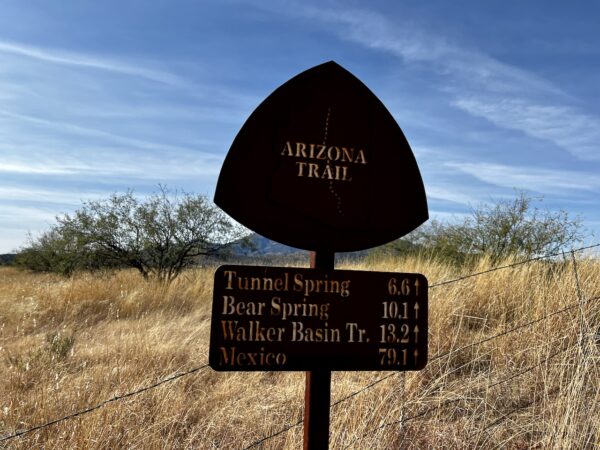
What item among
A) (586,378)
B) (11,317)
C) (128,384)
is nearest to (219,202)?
(128,384)

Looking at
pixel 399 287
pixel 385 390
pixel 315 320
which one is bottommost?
pixel 385 390

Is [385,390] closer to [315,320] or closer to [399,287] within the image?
[399,287]

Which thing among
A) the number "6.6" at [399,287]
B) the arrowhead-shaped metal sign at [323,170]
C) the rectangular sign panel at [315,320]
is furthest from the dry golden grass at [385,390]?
the arrowhead-shaped metal sign at [323,170]

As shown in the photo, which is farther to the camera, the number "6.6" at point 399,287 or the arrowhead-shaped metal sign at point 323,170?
the number "6.6" at point 399,287

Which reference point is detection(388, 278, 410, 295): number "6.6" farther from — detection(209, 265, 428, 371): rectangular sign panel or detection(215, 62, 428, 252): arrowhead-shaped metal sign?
detection(215, 62, 428, 252): arrowhead-shaped metal sign

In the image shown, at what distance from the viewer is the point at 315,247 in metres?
2.75

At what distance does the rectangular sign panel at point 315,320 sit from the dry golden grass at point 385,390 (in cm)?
130

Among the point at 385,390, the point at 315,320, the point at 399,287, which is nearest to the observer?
the point at 315,320

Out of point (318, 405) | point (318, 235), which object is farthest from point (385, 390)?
point (318, 235)

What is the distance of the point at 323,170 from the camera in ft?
9.00

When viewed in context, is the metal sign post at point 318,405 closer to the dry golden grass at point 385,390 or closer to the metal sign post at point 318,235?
the metal sign post at point 318,235

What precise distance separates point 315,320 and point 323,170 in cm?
79

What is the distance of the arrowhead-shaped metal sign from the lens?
8.79 ft

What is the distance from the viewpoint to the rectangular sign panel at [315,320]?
2.55 meters
